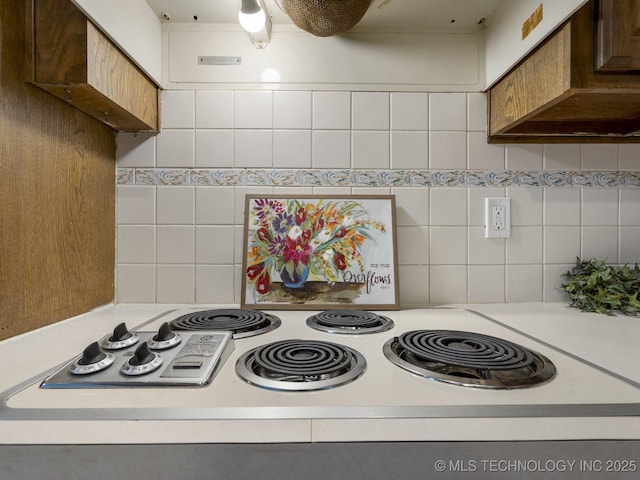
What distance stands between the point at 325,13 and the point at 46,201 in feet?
2.96

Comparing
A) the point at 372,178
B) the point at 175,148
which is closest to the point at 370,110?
the point at 372,178

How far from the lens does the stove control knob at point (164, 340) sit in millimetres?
650

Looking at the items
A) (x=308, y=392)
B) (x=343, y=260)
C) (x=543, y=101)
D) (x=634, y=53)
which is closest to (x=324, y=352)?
(x=308, y=392)

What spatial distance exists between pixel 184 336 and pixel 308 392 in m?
0.35

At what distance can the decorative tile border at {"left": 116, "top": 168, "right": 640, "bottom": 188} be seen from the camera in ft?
3.69

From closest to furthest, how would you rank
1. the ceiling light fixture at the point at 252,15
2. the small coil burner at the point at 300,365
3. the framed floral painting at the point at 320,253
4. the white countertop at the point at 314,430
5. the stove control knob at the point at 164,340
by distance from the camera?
the white countertop at the point at 314,430
the small coil burner at the point at 300,365
the stove control knob at the point at 164,340
the ceiling light fixture at the point at 252,15
the framed floral painting at the point at 320,253

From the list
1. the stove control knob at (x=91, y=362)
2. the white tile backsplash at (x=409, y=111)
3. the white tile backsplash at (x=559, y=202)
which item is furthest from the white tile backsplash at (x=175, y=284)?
the white tile backsplash at (x=559, y=202)

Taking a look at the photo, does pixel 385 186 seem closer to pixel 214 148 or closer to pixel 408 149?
pixel 408 149

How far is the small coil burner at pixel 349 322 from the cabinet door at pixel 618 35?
2.68 ft

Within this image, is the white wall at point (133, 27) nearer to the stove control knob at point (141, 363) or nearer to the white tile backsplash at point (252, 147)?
the white tile backsplash at point (252, 147)

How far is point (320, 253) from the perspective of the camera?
107 cm

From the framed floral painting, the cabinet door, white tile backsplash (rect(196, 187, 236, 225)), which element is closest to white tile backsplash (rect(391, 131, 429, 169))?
the framed floral painting

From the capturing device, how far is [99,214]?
3.42ft

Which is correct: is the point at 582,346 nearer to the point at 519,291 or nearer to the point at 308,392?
the point at 519,291
